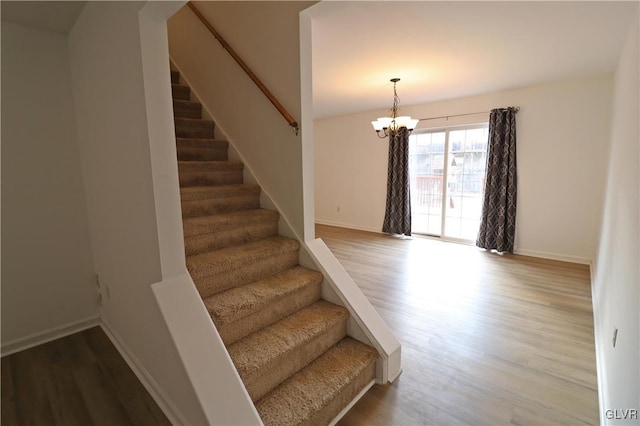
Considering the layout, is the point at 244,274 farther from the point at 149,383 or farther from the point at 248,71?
the point at 248,71

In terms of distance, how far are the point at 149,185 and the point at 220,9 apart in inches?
84.2

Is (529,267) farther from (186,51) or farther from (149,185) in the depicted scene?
(186,51)

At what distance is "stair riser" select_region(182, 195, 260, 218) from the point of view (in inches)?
87.3

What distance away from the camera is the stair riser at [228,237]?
6.39ft

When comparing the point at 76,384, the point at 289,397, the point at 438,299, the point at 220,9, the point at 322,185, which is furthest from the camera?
the point at 322,185

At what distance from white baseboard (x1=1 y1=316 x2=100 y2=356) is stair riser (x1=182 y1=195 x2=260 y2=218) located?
1.40 metres

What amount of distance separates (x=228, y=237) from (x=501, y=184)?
4087 millimetres

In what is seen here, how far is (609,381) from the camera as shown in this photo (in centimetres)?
162

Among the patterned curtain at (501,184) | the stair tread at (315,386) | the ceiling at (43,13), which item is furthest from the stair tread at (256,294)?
the patterned curtain at (501,184)

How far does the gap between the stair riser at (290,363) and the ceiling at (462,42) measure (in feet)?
6.82

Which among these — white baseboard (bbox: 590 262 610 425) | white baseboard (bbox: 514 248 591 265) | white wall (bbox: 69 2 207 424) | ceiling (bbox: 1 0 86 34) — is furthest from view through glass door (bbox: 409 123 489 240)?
ceiling (bbox: 1 0 86 34)

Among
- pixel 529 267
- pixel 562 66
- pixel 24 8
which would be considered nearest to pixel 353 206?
pixel 529 267

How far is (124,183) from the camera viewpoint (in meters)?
1.66

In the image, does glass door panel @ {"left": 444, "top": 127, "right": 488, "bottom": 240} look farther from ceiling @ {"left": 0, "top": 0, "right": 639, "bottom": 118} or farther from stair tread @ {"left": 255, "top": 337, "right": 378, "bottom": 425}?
stair tread @ {"left": 255, "top": 337, "right": 378, "bottom": 425}
